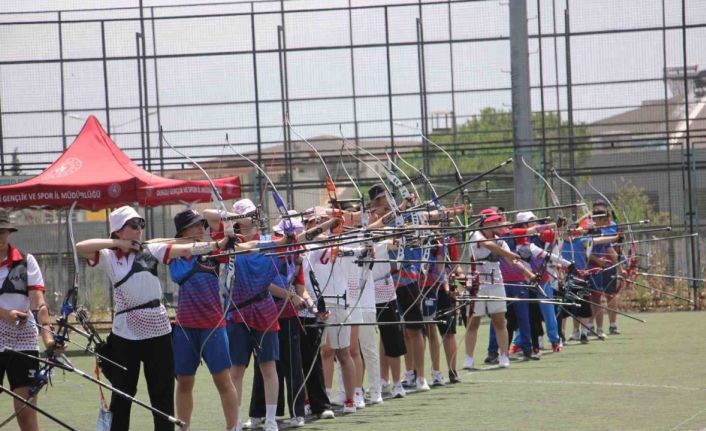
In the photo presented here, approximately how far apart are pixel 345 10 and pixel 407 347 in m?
12.6

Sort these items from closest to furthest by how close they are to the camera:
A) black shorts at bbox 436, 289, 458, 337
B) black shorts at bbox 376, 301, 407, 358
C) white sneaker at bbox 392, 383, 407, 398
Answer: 1. black shorts at bbox 376, 301, 407, 358
2. white sneaker at bbox 392, 383, 407, 398
3. black shorts at bbox 436, 289, 458, 337

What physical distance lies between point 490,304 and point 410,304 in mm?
1941

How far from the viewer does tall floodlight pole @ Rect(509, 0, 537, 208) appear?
20.0m

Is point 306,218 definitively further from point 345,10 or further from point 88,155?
point 345,10

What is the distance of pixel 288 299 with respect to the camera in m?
10.8

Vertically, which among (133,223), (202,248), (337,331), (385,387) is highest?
(133,223)

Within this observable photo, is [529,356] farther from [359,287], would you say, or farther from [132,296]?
[132,296]

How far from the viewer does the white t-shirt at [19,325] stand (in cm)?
916

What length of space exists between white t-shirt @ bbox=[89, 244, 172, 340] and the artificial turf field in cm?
192

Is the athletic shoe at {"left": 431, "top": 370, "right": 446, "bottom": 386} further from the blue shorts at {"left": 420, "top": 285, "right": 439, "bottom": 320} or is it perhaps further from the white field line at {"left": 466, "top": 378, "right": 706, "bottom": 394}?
the blue shorts at {"left": 420, "top": 285, "right": 439, "bottom": 320}

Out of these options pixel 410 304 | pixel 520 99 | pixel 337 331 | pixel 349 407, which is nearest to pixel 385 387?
pixel 410 304

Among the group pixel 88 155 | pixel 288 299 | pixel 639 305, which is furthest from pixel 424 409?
pixel 639 305

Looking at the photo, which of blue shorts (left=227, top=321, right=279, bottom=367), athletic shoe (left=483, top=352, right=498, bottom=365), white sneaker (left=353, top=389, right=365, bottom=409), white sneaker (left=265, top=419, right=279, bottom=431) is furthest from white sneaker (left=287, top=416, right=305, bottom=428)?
athletic shoe (left=483, top=352, right=498, bottom=365)

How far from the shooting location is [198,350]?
30.9ft
